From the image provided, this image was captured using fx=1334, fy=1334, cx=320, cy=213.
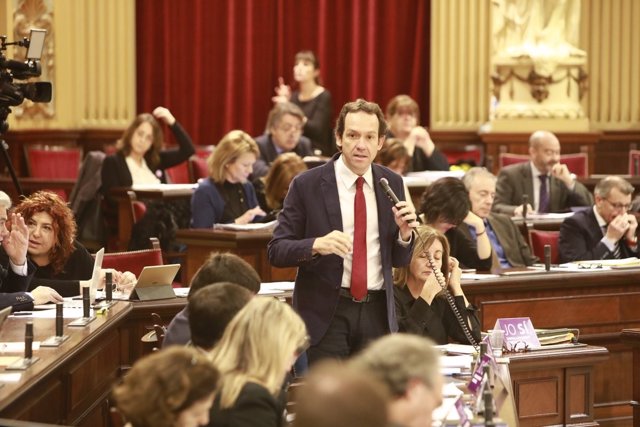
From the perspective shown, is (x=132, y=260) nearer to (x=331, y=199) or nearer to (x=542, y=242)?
(x=331, y=199)

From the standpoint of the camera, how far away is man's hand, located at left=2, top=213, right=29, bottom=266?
17.0 ft

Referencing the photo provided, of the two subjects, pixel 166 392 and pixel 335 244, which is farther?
pixel 335 244

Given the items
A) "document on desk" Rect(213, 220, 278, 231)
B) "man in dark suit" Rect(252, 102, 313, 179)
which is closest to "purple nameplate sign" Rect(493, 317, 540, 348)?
"document on desk" Rect(213, 220, 278, 231)

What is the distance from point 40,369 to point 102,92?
26.3 feet

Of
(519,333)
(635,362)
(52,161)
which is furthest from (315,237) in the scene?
(52,161)

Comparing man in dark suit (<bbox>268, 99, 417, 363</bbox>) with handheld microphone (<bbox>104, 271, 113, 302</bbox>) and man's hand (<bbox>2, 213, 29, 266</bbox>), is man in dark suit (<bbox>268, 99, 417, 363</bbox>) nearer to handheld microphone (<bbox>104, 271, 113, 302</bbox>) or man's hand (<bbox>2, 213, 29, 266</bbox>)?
handheld microphone (<bbox>104, 271, 113, 302</bbox>)

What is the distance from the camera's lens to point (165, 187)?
8.59 meters

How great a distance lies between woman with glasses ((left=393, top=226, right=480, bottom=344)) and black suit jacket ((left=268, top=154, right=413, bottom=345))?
0.45 m

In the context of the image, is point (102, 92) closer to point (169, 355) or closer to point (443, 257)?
point (443, 257)

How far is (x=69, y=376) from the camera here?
4.30 meters

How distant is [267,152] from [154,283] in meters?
4.13

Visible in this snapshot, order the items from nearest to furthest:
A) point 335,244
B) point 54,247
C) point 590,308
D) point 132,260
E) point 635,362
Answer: point 335,244
point 635,362
point 54,247
point 132,260
point 590,308

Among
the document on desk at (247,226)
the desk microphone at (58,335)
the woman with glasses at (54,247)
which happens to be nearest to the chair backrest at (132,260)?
the woman with glasses at (54,247)

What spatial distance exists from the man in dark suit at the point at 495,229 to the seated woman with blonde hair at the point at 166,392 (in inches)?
169
